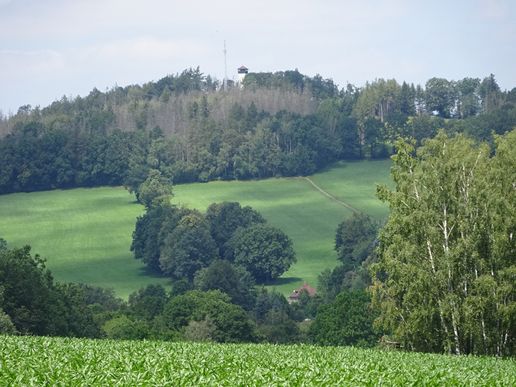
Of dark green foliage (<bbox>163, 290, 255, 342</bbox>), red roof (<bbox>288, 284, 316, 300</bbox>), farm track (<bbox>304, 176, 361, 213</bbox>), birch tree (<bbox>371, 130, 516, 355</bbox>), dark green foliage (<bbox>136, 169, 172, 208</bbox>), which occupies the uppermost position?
birch tree (<bbox>371, 130, 516, 355</bbox>)

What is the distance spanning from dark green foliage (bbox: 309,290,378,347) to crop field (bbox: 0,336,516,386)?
62598 mm

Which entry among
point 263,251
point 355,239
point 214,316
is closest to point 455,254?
point 214,316

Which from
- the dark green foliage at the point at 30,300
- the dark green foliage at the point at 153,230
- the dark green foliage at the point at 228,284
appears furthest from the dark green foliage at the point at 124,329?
the dark green foliage at the point at 153,230

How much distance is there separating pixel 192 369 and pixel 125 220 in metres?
151

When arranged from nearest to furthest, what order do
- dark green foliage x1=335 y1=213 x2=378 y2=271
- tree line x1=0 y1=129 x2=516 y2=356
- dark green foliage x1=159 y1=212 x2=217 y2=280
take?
tree line x1=0 y1=129 x2=516 y2=356
dark green foliage x1=335 y1=213 x2=378 y2=271
dark green foliage x1=159 y1=212 x2=217 y2=280

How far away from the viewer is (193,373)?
979 inches

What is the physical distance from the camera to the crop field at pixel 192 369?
2367cm

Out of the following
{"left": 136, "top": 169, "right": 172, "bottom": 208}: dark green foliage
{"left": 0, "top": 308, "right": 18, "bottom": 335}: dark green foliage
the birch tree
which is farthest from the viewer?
{"left": 136, "top": 169, "right": 172, "bottom": 208}: dark green foliage

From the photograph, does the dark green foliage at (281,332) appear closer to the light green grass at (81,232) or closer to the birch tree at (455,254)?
the light green grass at (81,232)

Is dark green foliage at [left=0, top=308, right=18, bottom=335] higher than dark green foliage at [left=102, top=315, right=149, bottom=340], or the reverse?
dark green foliage at [left=0, top=308, right=18, bottom=335]

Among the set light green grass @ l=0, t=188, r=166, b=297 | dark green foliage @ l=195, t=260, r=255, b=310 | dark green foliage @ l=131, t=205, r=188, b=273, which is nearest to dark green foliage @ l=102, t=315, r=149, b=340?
dark green foliage @ l=195, t=260, r=255, b=310

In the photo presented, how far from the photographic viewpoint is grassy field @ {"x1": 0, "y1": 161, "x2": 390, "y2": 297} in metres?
150

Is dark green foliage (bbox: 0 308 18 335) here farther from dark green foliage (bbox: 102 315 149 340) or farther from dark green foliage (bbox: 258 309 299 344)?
dark green foliage (bbox: 258 309 299 344)

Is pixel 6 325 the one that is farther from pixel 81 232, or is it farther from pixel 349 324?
pixel 81 232
